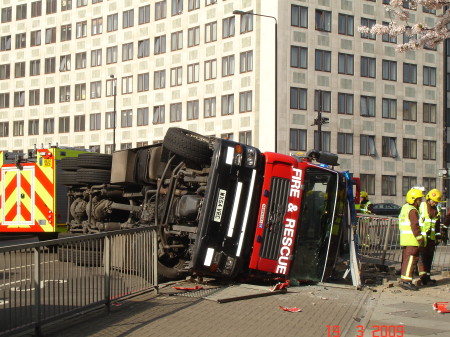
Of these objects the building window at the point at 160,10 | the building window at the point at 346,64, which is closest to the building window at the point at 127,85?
the building window at the point at 160,10

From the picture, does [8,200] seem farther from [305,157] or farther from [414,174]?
[414,174]

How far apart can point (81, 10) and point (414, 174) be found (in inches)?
1222

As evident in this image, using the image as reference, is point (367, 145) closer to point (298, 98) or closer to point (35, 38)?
point (298, 98)

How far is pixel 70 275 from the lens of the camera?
7.57 metres

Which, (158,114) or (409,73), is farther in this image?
(409,73)

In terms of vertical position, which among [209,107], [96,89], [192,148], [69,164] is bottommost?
[69,164]

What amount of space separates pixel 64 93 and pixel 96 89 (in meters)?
3.88

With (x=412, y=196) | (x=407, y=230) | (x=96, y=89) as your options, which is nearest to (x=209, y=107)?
(x=96, y=89)

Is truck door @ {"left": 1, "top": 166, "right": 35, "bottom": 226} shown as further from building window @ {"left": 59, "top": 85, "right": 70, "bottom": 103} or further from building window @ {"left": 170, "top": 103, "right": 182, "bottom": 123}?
building window @ {"left": 59, "top": 85, "right": 70, "bottom": 103}

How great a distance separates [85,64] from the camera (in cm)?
5919

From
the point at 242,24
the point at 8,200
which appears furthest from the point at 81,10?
the point at 8,200

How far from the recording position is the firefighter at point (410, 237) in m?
11.2

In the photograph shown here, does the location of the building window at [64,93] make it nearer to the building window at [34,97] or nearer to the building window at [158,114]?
the building window at [34,97]

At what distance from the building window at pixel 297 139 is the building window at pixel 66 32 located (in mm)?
22742
